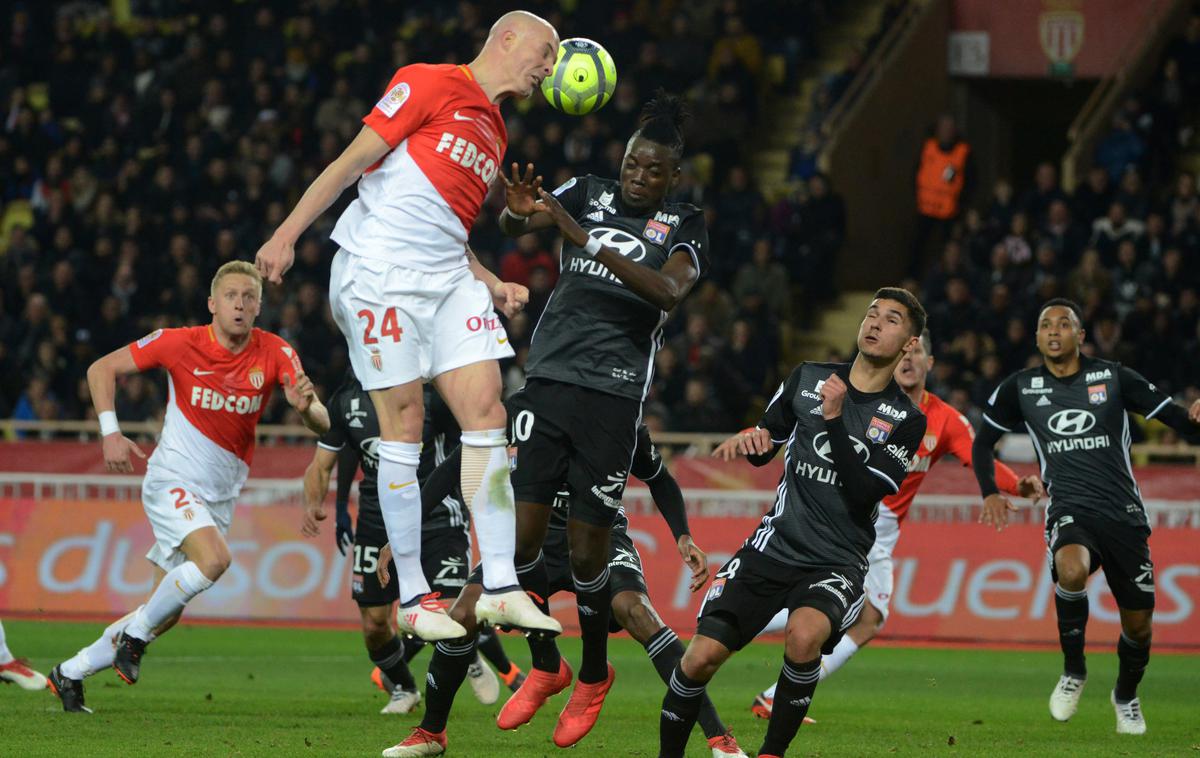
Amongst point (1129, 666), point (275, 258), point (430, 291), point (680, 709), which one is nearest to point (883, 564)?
point (1129, 666)

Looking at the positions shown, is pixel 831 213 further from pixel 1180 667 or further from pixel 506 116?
pixel 1180 667

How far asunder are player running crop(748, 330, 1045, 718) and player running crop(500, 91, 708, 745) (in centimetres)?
257

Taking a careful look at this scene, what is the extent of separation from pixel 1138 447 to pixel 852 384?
8582 mm

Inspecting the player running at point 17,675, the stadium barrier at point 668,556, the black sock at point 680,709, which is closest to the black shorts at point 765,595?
the black sock at point 680,709

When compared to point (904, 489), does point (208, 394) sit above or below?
above

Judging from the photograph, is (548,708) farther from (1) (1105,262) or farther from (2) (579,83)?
(1) (1105,262)

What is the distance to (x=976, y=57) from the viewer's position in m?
24.4

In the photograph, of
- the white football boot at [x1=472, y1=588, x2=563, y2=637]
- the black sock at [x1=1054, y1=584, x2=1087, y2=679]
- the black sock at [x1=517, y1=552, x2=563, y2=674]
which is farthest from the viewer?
the black sock at [x1=1054, y1=584, x2=1087, y2=679]

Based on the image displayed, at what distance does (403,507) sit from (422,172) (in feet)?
4.62

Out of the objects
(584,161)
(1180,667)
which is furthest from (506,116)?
(1180,667)

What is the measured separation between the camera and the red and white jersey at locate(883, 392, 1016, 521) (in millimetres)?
10875

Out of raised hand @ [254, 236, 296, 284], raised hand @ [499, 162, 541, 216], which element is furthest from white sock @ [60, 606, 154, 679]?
raised hand @ [499, 162, 541, 216]

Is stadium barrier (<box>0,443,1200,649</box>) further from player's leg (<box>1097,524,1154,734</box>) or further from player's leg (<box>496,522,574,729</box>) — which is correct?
player's leg (<box>496,522,574,729</box>)

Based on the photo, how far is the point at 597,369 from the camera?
813cm
